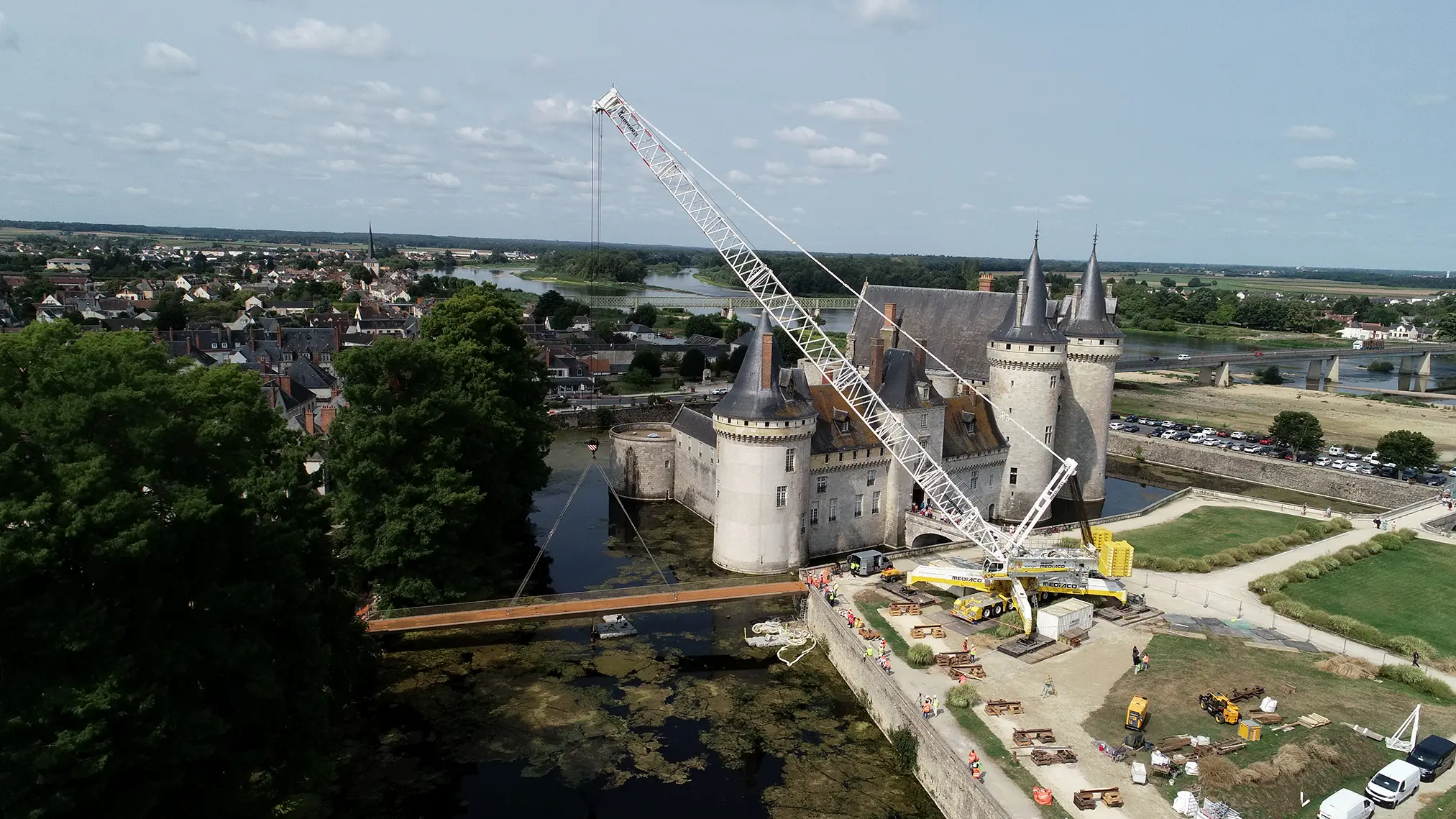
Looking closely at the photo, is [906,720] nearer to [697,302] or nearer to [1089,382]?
[1089,382]

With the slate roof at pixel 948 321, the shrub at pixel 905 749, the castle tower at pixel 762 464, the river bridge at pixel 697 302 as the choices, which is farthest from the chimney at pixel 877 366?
the river bridge at pixel 697 302

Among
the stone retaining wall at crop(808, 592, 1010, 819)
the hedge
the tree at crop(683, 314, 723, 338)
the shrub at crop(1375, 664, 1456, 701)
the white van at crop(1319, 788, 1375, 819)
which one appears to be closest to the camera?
the white van at crop(1319, 788, 1375, 819)

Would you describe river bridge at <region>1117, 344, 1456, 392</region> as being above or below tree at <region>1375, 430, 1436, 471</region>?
above

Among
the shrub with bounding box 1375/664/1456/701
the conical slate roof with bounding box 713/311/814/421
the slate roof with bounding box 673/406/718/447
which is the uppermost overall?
the conical slate roof with bounding box 713/311/814/421

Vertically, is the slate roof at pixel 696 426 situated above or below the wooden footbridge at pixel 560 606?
above

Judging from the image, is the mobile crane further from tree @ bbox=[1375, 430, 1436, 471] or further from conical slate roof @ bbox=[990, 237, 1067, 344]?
tree @ bbox=[1375, 430, 1436, 471]

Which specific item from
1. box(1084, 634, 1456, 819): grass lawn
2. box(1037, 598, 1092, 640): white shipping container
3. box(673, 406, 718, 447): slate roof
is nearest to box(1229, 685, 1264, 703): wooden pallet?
box(1084, 634, 1456, 819): grass lawn

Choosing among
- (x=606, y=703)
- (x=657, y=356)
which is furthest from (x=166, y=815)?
(x=657, y=356)

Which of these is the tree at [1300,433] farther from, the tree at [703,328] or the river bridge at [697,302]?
the river bridge at [697,302]

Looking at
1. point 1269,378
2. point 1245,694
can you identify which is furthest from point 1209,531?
point 1269,378
